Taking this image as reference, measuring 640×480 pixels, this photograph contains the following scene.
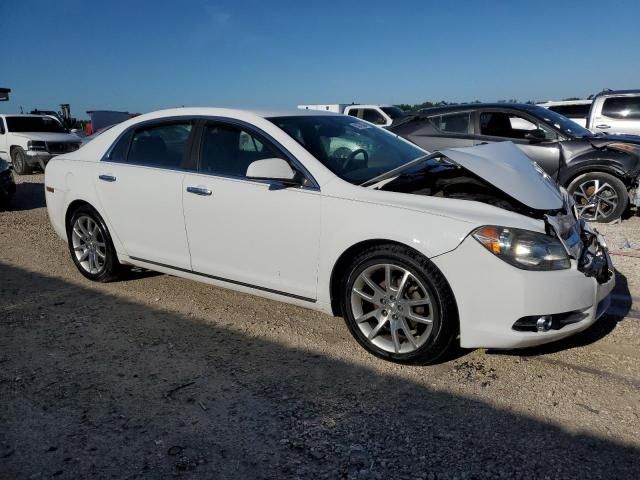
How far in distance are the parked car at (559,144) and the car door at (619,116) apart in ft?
12.4

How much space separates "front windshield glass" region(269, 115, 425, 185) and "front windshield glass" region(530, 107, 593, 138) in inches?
164

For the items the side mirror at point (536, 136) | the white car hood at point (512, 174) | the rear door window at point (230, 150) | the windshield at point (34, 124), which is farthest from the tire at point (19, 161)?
the white car hood at point (512, 174)

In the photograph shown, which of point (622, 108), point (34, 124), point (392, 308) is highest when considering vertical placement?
point (34, 124)

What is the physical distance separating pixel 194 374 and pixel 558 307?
2.09 metres

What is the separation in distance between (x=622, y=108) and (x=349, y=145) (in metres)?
9.36

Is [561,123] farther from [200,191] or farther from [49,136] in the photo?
[49,136]

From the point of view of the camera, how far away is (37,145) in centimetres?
1425

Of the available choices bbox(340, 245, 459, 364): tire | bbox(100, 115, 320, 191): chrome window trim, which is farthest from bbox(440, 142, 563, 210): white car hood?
bbox(100, 115, 320, 191): chrome window trim

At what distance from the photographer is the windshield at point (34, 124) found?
15.0 m

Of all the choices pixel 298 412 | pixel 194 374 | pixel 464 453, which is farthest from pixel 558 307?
pixel 194 374

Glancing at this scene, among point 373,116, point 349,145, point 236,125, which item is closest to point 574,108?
point 373,116

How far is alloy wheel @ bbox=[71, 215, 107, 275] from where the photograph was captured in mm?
4820

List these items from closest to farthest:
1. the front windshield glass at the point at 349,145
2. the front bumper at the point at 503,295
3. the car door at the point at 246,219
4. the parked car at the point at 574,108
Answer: the front bumper at the point at 503,295, the car door at the point at 246,219, the front windshield glass at the point at 349,145, the parked car at the point at 574,108

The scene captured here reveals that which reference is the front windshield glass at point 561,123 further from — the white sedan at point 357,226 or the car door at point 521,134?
the white sedan at point 357,226
